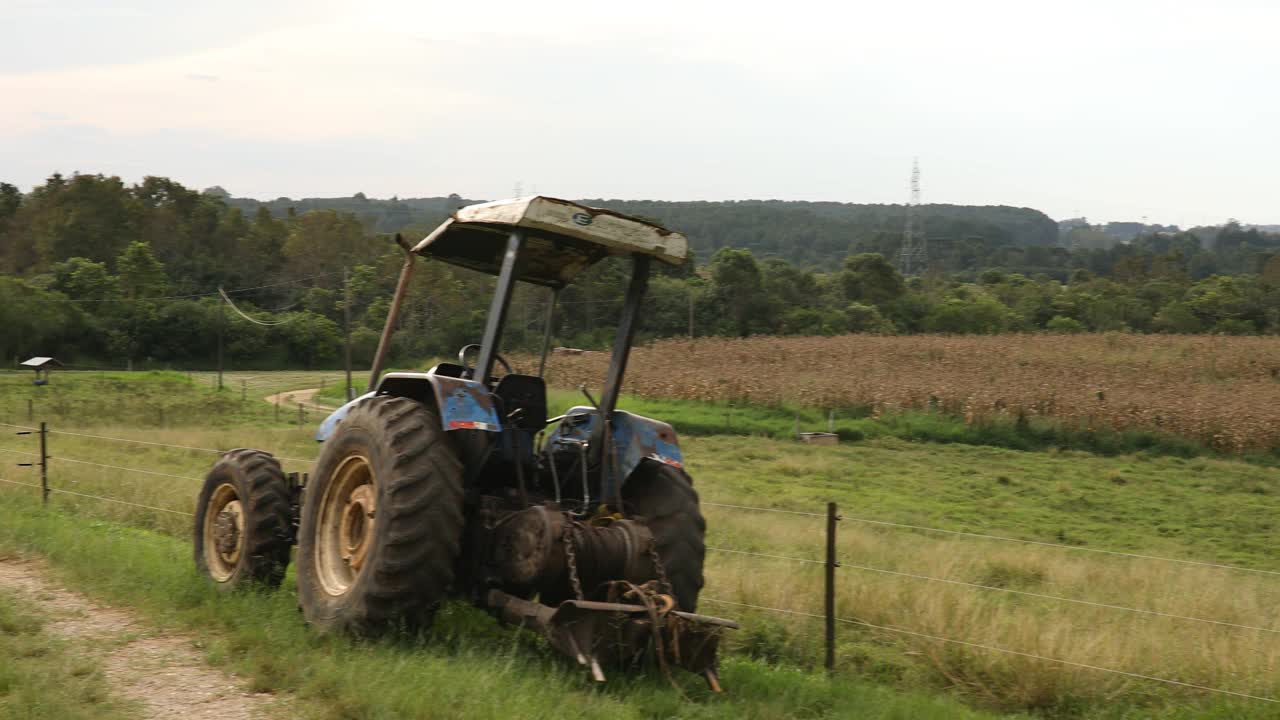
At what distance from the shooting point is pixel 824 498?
64.1ft

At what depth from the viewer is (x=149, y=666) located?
21.4 ft

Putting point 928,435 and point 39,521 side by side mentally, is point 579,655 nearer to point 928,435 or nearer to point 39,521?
point 39,521

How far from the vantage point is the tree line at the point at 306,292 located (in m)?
53.8

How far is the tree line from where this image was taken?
5384 cm

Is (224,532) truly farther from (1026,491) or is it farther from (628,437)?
(1026,491)

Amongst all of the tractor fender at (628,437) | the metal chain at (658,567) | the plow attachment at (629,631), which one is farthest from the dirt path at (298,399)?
the plow attachment at (629,631)

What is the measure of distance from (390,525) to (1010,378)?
27940 millimetres

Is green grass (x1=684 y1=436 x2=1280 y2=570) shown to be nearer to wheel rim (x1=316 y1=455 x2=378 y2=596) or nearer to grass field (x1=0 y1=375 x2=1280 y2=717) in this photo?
grass field (x1=0 y1=375 x2=1280 y2=717)

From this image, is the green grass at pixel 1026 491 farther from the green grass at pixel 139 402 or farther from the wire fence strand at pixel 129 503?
the green grass at pixel 139 402

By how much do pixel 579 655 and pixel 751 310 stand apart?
48.2m

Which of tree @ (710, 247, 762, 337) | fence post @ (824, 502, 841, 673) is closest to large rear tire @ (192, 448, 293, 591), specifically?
fence post @ (824, 502, 841, 673)

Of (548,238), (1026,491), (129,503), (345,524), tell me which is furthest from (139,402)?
(548,238)

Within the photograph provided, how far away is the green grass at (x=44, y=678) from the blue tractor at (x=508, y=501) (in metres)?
1.34

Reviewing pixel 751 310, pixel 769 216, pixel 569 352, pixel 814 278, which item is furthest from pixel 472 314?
pixel 769 216
